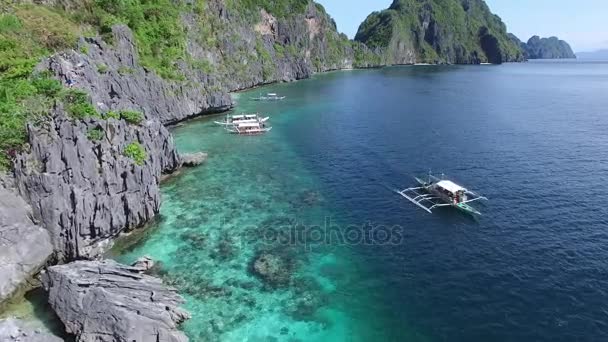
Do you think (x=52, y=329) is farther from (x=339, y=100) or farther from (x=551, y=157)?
(x=339, y=100)

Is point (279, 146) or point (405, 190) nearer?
point (405, 190)

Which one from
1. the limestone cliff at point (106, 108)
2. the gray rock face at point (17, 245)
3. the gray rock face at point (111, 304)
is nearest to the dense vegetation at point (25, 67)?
the limestone cliff at point (106, 108)

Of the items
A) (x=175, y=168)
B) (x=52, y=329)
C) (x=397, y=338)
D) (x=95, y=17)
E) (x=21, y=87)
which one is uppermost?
(x=95, y=17)

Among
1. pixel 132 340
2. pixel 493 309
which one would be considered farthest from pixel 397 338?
pixel 132 340

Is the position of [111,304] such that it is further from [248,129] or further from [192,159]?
[248,129]

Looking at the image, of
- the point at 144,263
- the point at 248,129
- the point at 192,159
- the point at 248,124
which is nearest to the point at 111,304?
the point at 144,263

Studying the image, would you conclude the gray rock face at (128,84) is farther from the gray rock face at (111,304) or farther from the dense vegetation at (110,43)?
the gray rock face at (111,304)
